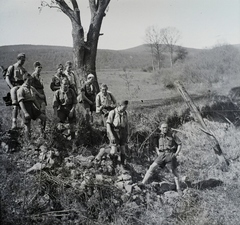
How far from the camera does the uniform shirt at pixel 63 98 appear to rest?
7164 millimetres

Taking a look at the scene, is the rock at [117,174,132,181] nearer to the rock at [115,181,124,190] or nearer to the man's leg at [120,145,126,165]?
the rock at [115,181,124,190]

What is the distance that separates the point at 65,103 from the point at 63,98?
0.14m

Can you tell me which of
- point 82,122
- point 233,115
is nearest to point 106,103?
point 82,122

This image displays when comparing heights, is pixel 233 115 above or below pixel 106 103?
below

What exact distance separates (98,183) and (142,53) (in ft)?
144

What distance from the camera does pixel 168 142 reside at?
6.56 meters

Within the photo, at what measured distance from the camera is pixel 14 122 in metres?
6.95

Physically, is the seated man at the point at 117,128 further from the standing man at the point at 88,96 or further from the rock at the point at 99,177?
the standing man at the point at 88,96

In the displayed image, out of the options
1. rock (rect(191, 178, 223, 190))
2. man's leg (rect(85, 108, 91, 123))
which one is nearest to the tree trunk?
man's leg (rect(85, 108, 91, 123))

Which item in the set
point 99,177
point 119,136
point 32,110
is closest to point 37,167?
point 99,177

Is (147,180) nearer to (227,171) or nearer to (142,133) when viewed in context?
(142,133)

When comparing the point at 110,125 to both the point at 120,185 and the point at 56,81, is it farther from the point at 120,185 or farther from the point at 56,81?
the point at 56,81

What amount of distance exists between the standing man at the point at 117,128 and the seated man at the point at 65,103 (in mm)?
1274

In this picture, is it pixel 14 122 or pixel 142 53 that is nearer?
pixel 14 122
